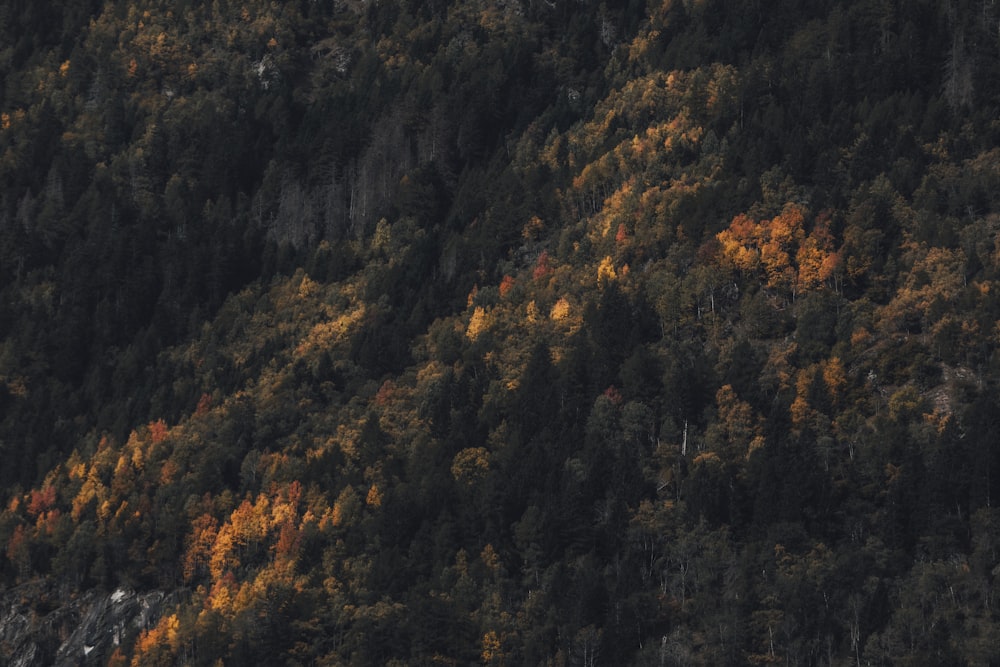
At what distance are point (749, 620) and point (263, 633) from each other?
4726 cm

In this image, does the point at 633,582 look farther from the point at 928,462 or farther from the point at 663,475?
the point at 928,462

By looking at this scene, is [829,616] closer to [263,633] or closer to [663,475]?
[663,475]

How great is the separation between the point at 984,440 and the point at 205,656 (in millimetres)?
76787

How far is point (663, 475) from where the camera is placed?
19988cm

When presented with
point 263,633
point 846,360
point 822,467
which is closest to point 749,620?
point 822,467

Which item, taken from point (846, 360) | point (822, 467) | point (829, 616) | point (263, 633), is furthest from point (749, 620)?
point (263, 633)

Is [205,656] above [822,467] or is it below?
below

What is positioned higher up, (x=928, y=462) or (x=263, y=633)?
(x=928, y=462)

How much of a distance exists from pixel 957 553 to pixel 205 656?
237ft

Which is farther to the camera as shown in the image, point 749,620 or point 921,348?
point 921,348

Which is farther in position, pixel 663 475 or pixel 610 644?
pixel 663 475

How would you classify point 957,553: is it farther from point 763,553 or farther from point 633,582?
point 633,582

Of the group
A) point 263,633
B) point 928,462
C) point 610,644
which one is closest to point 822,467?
point 928,462

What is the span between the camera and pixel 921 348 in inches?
7746
